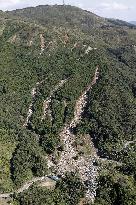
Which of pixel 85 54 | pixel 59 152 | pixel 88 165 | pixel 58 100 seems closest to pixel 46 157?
pixel 59 152

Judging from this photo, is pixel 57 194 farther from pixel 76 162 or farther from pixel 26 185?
pixel 76 162

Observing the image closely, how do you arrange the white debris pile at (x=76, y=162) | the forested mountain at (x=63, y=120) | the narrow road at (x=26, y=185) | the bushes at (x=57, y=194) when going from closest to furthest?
1. the bushes at (x=57, y=194)
2. the narrow road at (x=26, y=185)
3. the forested mountain at (x=63, y=120)
4. the white debris pile at (x=76, y=162)

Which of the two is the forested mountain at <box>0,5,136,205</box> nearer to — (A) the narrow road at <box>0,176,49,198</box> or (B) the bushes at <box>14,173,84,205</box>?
(A) the narrow road at <box>0,176,49,198</box>

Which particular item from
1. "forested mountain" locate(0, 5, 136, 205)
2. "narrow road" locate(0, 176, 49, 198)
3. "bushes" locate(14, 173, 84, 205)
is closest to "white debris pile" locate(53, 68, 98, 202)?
"forested mountain" locate(0, 5, 136, 205)

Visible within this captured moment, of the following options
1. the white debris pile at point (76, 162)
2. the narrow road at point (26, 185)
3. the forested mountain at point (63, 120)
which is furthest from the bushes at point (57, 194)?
the white debris pile at point (76, 162)

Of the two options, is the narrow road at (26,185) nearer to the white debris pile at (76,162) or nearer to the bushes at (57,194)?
the bushes at (57,194)

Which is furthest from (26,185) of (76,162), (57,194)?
(76,162)

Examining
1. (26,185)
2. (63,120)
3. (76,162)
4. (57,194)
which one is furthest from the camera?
(63,120)

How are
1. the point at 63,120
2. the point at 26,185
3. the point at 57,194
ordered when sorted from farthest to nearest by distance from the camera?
the point at 63,120
the point at 26,185
the point at 57,194

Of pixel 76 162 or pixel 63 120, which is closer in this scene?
pixel 76 162

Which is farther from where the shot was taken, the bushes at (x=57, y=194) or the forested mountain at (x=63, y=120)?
the forested mountain at (x=63, y=120)
